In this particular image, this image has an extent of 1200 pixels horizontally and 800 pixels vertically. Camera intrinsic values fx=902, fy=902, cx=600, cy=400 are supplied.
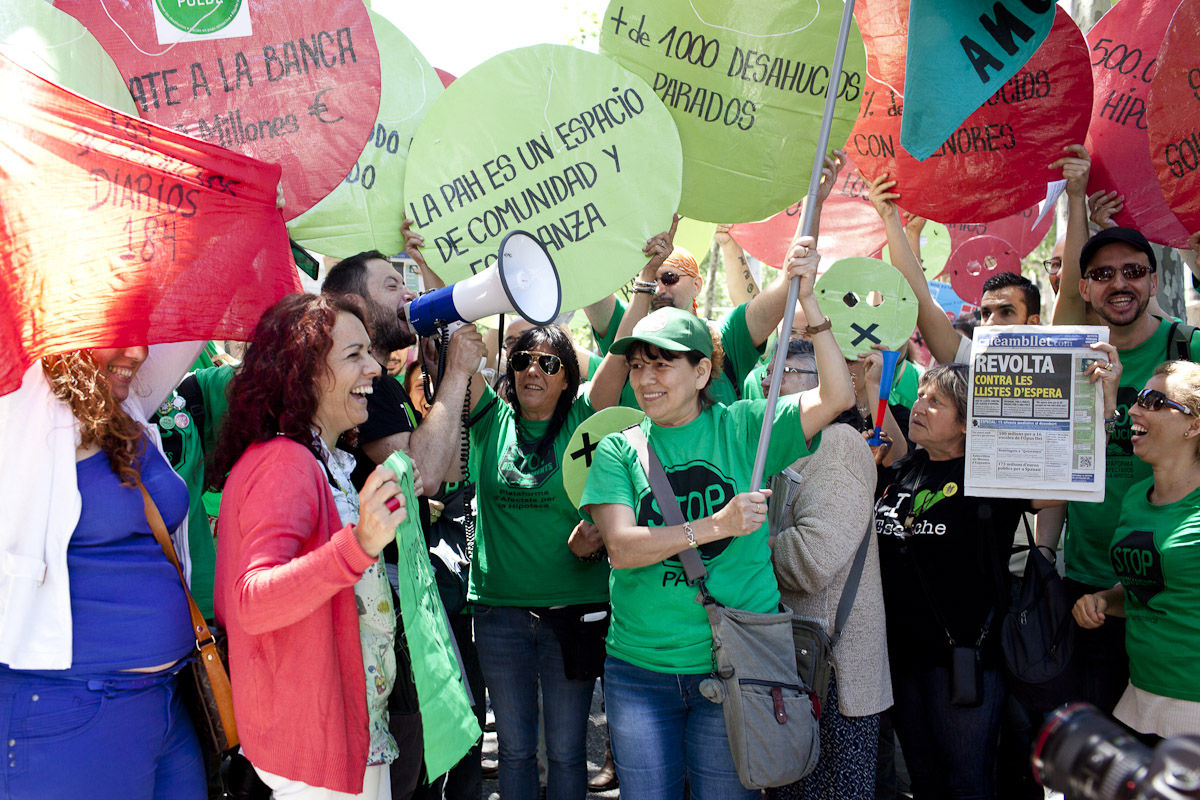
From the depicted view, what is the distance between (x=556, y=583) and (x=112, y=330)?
1.75 meters

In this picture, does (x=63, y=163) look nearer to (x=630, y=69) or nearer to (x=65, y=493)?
(x=65, y=493)

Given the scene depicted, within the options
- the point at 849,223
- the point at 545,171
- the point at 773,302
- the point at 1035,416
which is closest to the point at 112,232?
the point at 545,171

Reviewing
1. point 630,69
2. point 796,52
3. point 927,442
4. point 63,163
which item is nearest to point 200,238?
point 63,163

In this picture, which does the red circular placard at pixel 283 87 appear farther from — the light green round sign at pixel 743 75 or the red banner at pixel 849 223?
the red banner at pixel 849 223

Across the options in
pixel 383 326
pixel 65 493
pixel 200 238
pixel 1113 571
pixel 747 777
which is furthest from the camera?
pixel 1113 571

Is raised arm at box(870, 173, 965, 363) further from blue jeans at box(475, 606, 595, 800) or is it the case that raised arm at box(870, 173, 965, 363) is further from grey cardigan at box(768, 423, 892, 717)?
blue jeans at box(475, 606, 595, 800)

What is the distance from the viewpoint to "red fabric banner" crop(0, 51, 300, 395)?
6.70 feet

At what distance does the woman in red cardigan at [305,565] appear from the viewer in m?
1.91

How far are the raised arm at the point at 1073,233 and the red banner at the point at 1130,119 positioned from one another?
104mm

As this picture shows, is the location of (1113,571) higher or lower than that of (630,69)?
lower

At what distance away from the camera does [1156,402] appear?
2.98 metres

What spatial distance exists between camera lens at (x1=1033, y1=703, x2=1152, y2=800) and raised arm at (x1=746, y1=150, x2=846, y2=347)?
6.27 ft

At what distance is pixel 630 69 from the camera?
3.15 meters

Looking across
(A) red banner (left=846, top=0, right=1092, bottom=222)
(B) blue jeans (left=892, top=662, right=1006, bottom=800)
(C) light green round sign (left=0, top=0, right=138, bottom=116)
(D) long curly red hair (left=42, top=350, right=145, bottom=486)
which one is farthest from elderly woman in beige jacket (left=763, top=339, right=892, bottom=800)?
(C) light green round sign (left=0, top=0, right=138, bottom=116)
